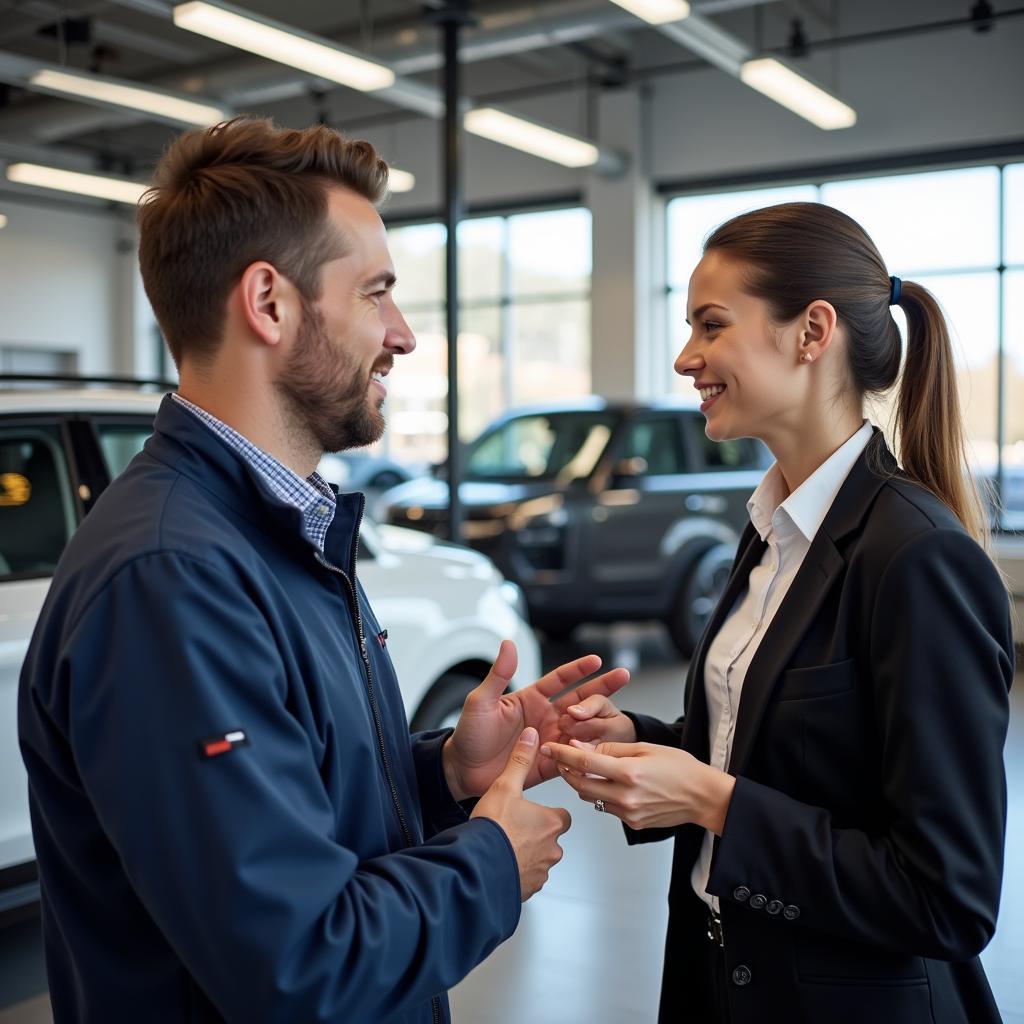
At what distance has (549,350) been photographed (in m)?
13.2

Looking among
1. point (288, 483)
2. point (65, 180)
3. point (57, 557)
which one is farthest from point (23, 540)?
point (65, 180)

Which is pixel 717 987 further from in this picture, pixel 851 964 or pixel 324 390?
pixel 324 390

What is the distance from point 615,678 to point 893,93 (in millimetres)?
10016

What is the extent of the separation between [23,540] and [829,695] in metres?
2.57

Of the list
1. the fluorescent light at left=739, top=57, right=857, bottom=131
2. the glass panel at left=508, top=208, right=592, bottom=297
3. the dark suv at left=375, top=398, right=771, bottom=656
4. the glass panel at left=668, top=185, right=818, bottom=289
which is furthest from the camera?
the glass panel at left=508, top=208, right=592, bottom=297

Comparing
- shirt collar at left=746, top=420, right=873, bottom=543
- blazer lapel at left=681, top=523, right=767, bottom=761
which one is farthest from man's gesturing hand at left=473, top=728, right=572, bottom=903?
shirt collar at left=746, top=420, right=873, bottom=543

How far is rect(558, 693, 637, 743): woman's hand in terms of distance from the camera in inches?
71.4

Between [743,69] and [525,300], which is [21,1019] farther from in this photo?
[525,300]

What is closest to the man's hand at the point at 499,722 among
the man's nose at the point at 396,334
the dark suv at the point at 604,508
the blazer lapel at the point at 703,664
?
the blazer lapel at the point at 703,664

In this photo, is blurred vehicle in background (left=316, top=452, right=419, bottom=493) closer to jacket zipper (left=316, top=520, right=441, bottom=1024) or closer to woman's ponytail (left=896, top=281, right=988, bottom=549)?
woman's ponytail (left=896, top=281, right=988, bottom=549)

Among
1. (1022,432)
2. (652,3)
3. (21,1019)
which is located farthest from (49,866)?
(1022,432)

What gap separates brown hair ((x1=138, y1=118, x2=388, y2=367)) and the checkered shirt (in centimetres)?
10

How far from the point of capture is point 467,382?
1412 cm

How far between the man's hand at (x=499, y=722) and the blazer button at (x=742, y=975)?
1.31 ft
